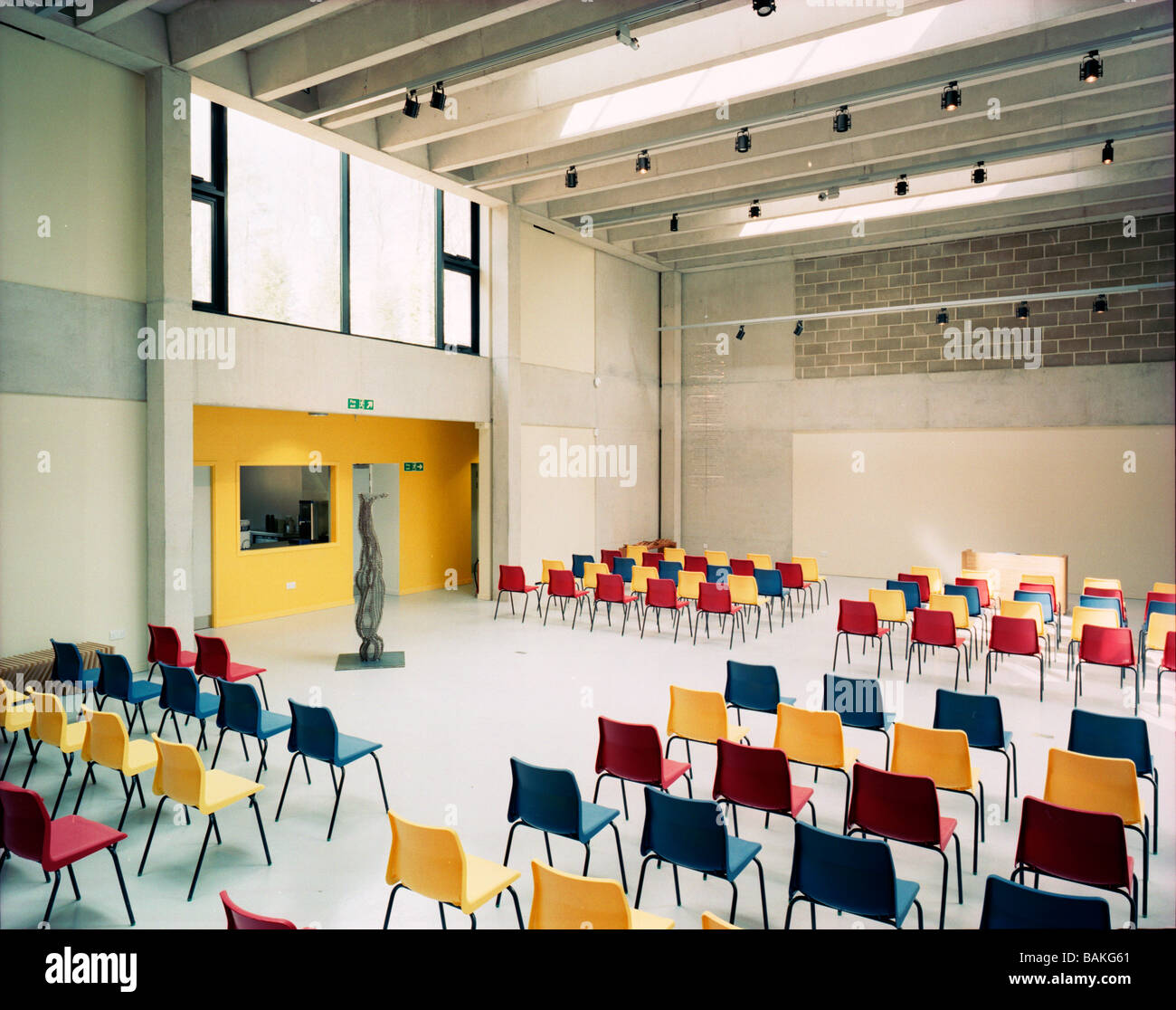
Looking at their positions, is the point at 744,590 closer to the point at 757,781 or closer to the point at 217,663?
the point at 757,781

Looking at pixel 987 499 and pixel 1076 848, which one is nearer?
pixel 1076 848

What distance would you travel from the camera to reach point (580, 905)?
2.83 metres

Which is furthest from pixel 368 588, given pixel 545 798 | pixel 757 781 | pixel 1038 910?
pixel 1038 910

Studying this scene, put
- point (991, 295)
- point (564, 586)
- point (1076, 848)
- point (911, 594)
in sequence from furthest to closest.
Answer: point (991, 295) → point (564, 586) → point (911, 594) → point (1076, 848)

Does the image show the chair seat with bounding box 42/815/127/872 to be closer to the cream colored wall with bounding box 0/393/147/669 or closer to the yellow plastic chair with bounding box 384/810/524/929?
the yellow plastic chair with bounding box 384/810/524/929

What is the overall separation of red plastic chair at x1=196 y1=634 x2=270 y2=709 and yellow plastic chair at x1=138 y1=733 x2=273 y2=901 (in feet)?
7.52

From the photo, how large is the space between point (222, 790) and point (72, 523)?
15.8 feet

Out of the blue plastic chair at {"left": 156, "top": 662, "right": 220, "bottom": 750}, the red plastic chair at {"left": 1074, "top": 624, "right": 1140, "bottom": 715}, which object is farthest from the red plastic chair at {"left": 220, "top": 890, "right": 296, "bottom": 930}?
the red plastic chair at {"left": 1074, "top": 624, "right": 1140, "bottom": 715}

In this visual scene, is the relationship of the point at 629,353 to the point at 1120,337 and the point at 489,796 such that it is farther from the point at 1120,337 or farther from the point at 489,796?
the point at 489,796

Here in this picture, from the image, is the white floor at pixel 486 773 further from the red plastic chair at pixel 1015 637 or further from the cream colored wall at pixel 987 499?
the cream colored wall at pixel 987 499

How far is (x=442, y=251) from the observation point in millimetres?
12258
